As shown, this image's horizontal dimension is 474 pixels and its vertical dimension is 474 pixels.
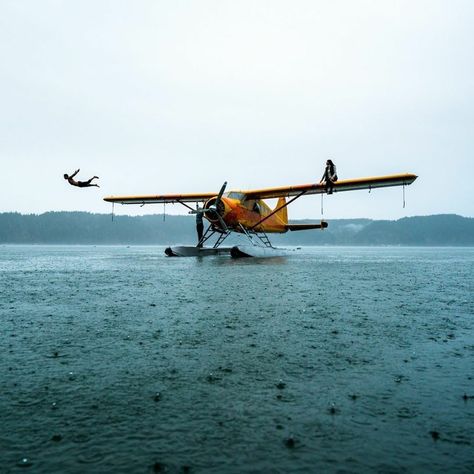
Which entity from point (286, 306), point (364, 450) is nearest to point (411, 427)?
point (364, 450)

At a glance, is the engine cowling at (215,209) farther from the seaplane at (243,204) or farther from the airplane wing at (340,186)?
the airplane wing at (340,186)

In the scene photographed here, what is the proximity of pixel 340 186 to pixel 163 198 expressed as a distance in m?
13.3

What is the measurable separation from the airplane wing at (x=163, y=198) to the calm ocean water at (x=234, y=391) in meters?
22.9

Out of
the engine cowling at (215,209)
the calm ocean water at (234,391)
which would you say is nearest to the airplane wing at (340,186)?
the engine cowling at (215,209)

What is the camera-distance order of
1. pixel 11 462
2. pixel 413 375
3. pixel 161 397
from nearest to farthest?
pixel 11 462 → pixel 161 397 → pixel 413 375

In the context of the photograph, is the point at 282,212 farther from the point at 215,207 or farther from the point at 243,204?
the point at 215,207

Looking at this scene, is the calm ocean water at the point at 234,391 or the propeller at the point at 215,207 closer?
the calm ocean water at the point at 234,391

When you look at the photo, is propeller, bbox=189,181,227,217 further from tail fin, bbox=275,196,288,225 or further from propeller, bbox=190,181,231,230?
tail fin, bbox=275,196,288,225

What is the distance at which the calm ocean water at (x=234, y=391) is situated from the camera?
2807 millimetres

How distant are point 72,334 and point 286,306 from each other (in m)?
4.71

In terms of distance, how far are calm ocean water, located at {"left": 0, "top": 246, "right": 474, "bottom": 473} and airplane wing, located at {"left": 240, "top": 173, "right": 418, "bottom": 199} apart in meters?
16.1

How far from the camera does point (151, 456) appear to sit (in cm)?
278

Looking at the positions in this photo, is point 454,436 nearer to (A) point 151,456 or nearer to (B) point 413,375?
(B) point 413,375

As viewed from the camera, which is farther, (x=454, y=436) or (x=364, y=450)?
(x=454, y=436)
